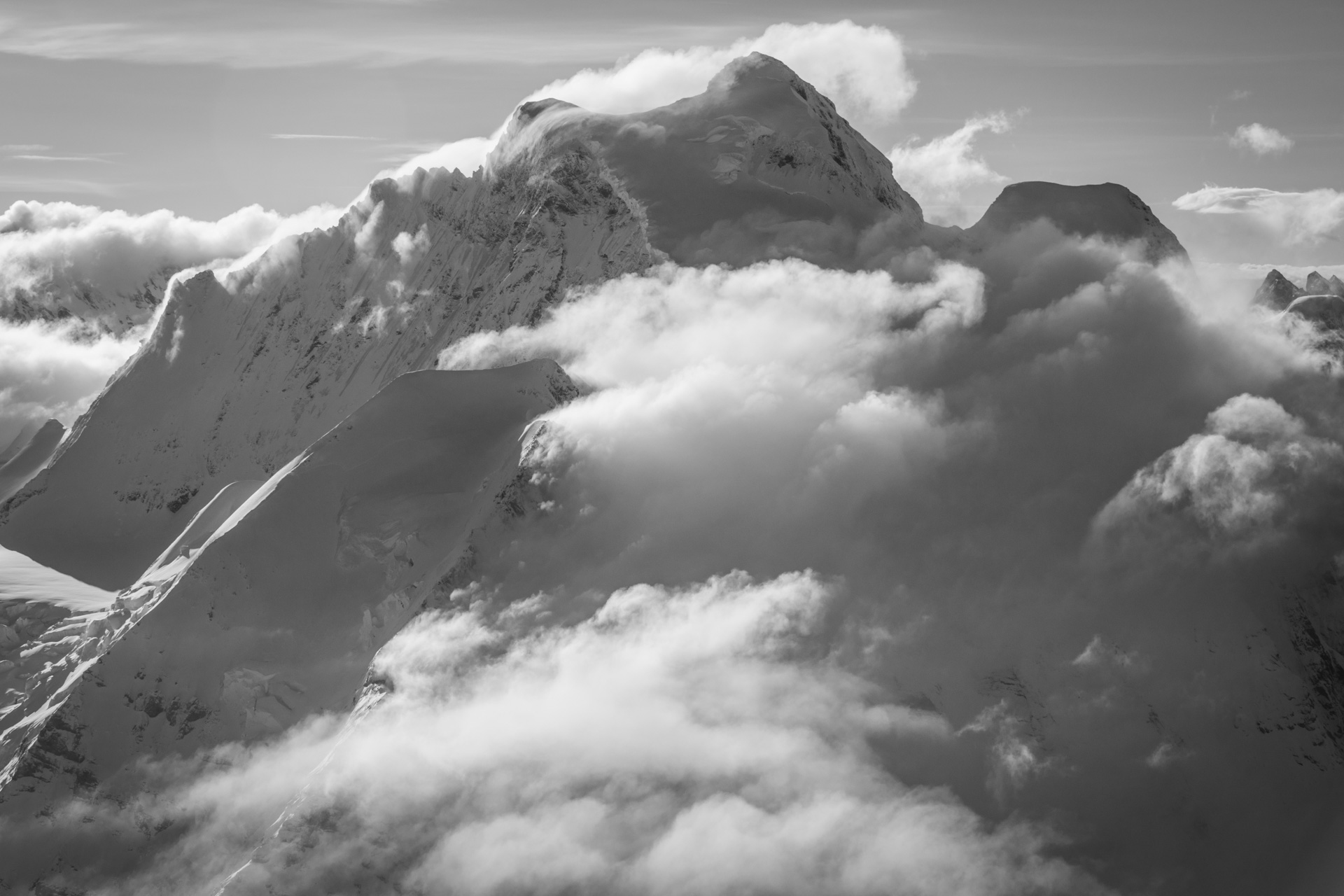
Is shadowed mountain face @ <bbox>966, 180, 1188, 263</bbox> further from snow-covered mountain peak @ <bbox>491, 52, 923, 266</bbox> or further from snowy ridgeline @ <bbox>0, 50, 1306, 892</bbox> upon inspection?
snow-covered mountain peak @ <bbox>491, 52, 923, 266</bbox>

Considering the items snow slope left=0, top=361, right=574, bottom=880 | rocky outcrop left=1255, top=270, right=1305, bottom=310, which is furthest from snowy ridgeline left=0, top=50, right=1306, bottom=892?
rocky outcrop left=1255, top=270, right=1305, bottom=310

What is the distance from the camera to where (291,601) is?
142875 mm

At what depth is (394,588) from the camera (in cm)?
14362

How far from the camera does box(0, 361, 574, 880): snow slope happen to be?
138m

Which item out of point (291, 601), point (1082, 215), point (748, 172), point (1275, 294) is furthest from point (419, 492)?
point (1275, 294)

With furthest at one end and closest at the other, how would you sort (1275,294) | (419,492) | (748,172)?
(1275,294) → (748,172) → (419,492)

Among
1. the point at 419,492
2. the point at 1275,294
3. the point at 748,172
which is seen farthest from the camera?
the point at 1275,294

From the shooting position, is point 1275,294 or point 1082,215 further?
point 1275,294

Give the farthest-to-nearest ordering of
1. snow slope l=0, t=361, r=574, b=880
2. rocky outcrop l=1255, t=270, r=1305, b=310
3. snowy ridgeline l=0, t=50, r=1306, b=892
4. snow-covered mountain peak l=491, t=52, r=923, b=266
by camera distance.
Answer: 1. rocky outcrop l=1255, t=270, r=1305, b=310
2. snow-covered mountain peak l=491, t=52, r=923, b=266
3. snowy ridgeline l=0, t=50, r=1306, b=892
4. snow slope l=0, t=361, r=574, b=880

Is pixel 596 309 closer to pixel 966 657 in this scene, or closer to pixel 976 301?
pixel 976 301

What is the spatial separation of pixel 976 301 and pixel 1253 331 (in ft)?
107

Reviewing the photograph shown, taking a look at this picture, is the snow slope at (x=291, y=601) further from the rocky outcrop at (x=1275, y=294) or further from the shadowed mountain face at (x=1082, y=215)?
the rocky outcrop at (x=1275, y=294)

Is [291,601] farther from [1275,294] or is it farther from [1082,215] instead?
[1275,294]

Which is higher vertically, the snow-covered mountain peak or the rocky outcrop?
the snow-covered mountain peak
